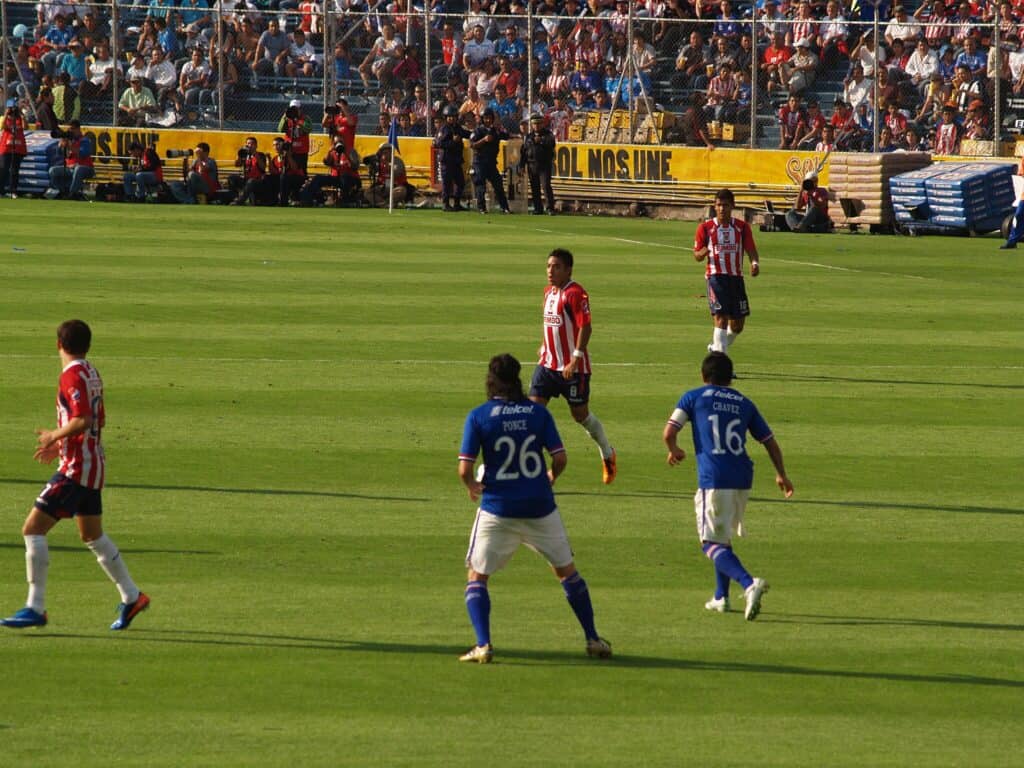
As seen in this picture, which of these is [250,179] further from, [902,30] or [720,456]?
[720,456]

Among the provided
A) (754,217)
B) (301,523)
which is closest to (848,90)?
(754,217)

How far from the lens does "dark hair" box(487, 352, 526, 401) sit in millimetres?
9734

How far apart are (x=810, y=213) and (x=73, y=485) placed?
1111 inches

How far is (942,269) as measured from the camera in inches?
1200

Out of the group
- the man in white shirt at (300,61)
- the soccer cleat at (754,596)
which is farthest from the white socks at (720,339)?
the man in white shirt at (300,61)

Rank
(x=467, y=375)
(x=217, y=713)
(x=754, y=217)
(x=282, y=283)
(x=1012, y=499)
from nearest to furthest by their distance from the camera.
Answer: (x=217, y=713), (x=1012, y=499), (x=467, y=375), (x=282, y=283), (x=754, y=217)

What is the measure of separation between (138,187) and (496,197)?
8189 millimetres

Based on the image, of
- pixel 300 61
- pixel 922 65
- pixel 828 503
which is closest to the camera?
pixel 828 503

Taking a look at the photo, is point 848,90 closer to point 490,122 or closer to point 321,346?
point 490,122

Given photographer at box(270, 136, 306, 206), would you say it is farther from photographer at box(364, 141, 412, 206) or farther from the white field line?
the white field line

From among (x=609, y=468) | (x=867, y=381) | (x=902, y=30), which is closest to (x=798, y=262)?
(x=902, y=30)

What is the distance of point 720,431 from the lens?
10.8 metres

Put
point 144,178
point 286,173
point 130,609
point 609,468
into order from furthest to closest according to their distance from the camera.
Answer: point 286,173, point 144,178, point 609,468, point 130,609

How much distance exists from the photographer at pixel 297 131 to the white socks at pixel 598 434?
2709cm
